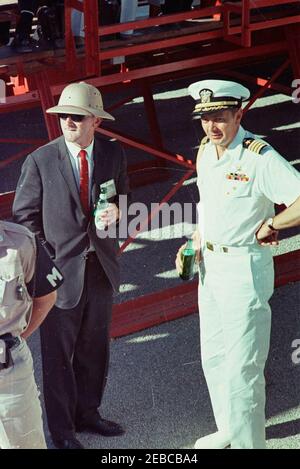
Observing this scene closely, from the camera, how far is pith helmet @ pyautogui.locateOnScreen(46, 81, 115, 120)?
168 inches

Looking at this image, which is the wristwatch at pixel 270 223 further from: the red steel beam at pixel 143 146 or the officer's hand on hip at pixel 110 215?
the red steel beam at pixel 143 146

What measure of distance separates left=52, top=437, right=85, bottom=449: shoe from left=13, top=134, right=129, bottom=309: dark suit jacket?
675mm

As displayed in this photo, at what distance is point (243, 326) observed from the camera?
13.7 feet

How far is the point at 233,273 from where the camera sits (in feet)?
13.8

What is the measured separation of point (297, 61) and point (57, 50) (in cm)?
190

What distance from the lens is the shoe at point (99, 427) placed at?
471 centimetres

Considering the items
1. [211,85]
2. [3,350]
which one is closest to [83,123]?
[211,85]

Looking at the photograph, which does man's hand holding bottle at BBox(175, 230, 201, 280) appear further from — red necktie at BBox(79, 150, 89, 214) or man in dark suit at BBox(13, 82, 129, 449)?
red necktie at BBox(79, 150, 89, 214)

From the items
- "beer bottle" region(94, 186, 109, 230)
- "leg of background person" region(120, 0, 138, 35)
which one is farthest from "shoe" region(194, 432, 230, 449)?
"leg of background person" region(120, 0, 138, 35)

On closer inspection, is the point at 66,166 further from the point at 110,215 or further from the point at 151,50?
the point at 151,50

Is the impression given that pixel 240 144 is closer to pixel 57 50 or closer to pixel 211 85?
pixel 211 85

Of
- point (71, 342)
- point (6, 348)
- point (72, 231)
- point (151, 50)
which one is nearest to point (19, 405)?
point (6, 348)

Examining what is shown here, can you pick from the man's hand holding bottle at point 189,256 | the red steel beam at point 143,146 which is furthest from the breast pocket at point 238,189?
the red steel beam at point 143,146

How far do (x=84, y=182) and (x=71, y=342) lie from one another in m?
0.79
